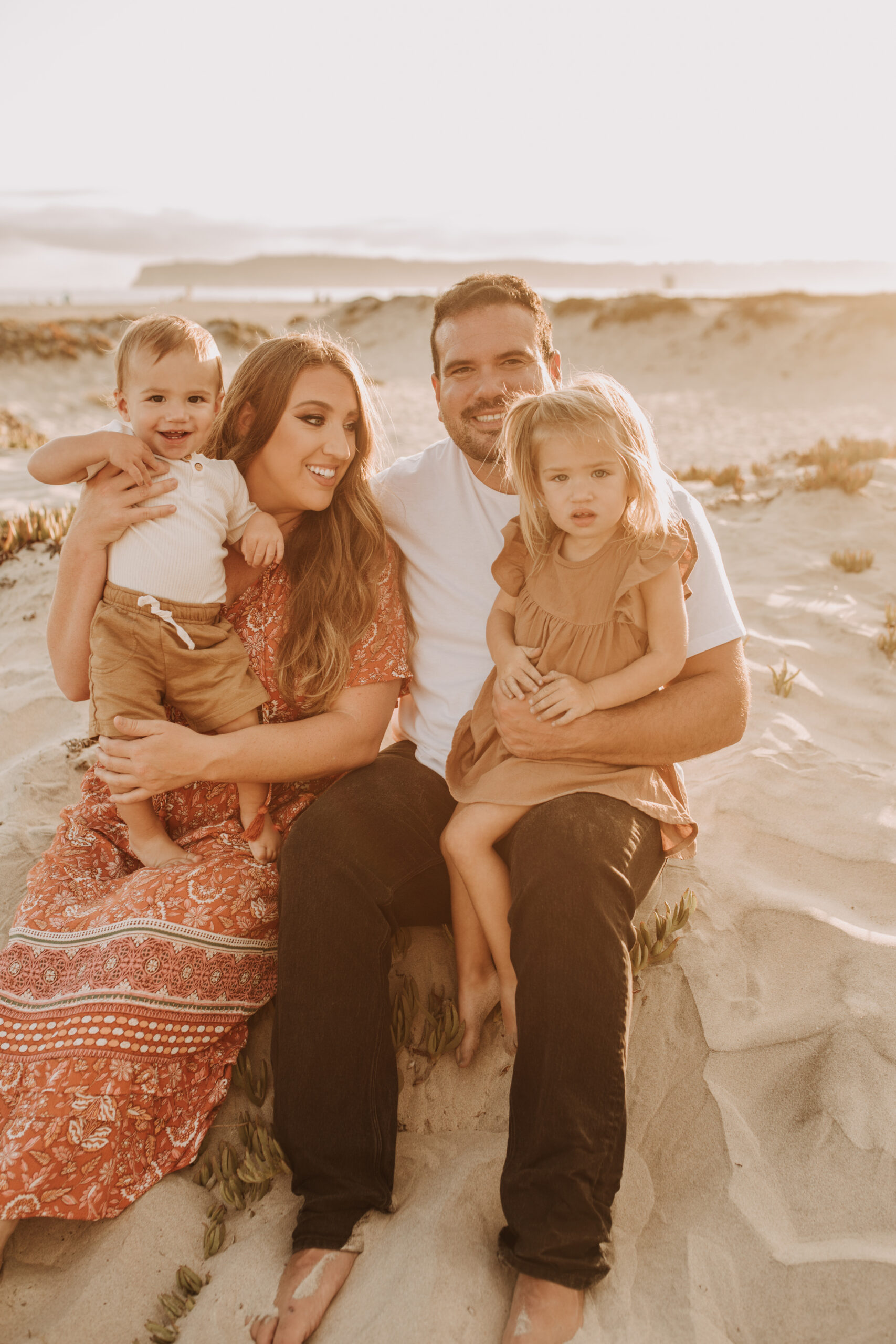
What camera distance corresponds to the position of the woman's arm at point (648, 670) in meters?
2.62

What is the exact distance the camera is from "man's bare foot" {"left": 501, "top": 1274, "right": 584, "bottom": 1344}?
6.32 ft

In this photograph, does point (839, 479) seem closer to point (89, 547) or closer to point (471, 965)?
point (471, 965)

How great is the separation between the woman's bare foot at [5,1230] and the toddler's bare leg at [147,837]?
943 mm

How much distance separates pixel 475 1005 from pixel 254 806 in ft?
3.03

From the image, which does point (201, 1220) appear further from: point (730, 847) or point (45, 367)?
point (45, 367)

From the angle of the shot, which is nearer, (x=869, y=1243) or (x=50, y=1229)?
(x=869, y=1243)

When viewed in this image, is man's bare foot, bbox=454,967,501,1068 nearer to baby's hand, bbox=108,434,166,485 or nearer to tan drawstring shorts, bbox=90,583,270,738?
tan drawstring shorts, bbox=90,583,270,738

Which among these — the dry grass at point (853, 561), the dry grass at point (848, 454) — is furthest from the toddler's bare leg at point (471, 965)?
the dry grass at point (848, 454)

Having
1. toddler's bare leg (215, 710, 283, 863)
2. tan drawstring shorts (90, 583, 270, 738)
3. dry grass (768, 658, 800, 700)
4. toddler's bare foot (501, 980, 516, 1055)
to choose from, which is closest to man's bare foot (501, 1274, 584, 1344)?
toddler's bare foot (501, 980, 516, 1055)

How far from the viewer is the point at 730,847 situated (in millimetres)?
3262

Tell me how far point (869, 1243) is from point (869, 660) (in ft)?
10.3

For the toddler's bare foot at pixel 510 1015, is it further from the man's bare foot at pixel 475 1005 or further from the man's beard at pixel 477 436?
the man's beard at pixel 477 436

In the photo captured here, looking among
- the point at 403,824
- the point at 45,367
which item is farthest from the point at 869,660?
the point at 45,367

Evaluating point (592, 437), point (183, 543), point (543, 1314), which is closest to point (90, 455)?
point (183, 543)
